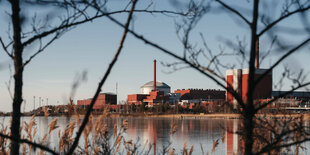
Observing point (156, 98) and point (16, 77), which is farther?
point (156, 98)

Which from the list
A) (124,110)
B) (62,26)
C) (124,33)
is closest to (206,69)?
(124,33)

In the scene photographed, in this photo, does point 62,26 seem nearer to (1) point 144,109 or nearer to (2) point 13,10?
(2) point 13,10

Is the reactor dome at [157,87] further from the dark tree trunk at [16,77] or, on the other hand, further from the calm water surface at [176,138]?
the dark tree trunk at [16,77]

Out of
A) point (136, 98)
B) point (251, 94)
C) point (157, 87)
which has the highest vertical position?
point (157, 87)

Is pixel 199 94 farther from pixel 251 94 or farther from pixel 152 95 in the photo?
pixel 251 94

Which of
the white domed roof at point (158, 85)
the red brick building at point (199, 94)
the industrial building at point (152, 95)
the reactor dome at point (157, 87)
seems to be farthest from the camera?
the white domed roof at point (158, 85)

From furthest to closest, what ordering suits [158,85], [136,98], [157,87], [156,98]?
1. [158,85]
2. [157,87]
3. [136,98]
4. [156,98]

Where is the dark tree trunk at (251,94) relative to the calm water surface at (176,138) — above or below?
above

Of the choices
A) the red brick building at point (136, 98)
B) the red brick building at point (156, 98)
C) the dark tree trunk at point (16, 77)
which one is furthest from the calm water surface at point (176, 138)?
the red brick building at point (136, 98)

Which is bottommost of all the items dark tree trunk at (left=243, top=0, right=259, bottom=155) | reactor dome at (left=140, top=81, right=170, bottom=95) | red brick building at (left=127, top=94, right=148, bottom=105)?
red brick building at (left=127, top=94, right=148, bottom=105)

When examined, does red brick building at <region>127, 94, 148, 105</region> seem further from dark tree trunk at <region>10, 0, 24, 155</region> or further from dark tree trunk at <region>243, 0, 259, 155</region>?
dark tree trunk at <region>243, 0, 259, 155</region>

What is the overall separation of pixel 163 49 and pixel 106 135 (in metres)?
4.04

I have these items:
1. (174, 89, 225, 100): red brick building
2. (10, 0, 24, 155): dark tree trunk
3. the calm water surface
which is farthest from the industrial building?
(10, 0, 24, 155): dark tree trunk

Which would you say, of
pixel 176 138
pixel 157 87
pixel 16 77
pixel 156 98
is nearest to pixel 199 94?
pixel 157 87
